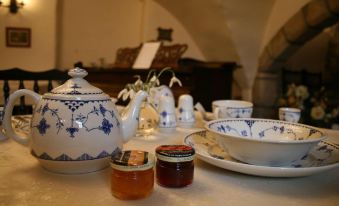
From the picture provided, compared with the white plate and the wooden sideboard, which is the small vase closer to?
the white plate

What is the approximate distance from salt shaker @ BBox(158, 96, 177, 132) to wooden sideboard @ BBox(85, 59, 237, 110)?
1413 millimetres

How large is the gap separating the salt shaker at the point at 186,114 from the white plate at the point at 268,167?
9.1 inches

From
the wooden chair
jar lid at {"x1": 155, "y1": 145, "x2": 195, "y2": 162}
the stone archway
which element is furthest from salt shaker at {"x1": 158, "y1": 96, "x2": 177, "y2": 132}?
the stone archway

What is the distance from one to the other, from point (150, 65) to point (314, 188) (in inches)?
85.6

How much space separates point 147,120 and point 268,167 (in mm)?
453

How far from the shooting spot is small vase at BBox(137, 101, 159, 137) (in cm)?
89

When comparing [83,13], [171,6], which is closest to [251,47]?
[171,6]

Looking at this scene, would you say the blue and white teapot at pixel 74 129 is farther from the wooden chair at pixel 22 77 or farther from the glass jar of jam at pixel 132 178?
the wooden chair at pixel 22 77

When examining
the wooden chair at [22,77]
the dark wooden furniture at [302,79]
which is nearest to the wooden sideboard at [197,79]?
the wooden chair at [22,77]

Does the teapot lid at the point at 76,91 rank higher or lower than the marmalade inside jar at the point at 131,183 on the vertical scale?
higher

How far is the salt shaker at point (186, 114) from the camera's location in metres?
1.01

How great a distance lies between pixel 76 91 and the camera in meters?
0.53

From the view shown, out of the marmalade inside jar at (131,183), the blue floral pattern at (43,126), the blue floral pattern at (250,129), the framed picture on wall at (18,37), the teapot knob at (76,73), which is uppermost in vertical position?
the framed picture on wall at (18,37)

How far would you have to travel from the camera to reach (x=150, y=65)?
8.47 ft
